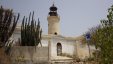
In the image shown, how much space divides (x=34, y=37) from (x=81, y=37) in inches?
626

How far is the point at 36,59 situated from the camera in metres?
18.8

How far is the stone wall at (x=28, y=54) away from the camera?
18.3m

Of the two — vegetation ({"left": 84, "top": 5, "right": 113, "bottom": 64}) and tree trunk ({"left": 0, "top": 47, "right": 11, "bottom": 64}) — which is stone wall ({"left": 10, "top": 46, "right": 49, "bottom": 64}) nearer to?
tree trunk ({"left": 0, "top": 47, "right": 11, "bottom": 64})

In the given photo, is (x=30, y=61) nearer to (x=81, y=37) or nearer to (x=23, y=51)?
(x=23, y=51)

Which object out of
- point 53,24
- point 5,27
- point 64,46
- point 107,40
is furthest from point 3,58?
point 53,24

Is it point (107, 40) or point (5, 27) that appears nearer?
point (107, 40)

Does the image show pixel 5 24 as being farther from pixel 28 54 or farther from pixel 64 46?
pixel 64 46

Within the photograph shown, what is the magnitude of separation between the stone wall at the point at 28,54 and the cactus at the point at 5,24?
1084mm

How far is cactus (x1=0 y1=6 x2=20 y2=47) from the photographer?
17789 millimetres

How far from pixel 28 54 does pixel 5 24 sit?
2883 mm

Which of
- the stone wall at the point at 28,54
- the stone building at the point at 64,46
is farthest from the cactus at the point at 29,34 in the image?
the stone building at the point at 64,46

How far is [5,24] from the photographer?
18094mm

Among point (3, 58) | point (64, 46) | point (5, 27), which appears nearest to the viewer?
point (3, 58)

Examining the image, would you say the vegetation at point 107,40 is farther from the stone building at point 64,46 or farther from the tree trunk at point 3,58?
the stone building at point 64,46
